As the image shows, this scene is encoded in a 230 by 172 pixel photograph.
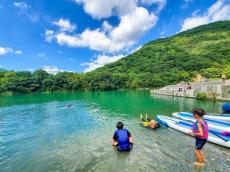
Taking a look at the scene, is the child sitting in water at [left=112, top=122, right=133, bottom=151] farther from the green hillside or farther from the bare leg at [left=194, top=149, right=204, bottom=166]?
the green hillside

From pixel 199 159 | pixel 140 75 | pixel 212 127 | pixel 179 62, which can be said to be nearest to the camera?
pixel 199 159

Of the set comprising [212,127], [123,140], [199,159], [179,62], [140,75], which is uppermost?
[179,62]

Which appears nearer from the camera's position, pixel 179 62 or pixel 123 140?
pixel 123 140

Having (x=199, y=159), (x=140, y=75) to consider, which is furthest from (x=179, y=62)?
(x=199, y=159)

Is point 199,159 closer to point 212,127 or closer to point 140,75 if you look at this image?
point 212,127

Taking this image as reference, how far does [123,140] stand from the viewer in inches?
445

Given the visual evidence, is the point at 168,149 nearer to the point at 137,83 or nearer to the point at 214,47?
the point at 137,83

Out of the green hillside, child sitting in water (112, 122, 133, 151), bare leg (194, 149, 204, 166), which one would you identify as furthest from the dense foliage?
bare leg (194, 149, 204, 166)

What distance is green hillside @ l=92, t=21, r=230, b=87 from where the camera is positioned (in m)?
108

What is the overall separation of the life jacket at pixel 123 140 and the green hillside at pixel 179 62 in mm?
93078

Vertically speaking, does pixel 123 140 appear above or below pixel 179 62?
below

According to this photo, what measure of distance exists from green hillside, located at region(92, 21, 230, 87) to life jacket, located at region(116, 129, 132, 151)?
93.1 metres

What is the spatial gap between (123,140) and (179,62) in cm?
12841

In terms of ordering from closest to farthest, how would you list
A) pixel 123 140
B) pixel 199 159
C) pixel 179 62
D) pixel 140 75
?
1. pixel 199 159
2. pixel 123 140
3. pixel 140 75
4. pixel 179 62
